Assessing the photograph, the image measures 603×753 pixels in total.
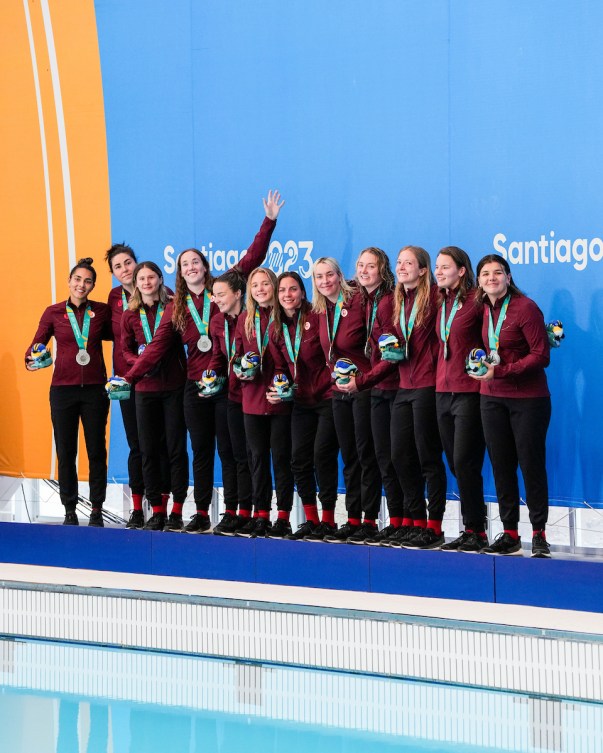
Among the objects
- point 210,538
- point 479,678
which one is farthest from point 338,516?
point 479,678

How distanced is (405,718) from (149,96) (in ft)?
15.6

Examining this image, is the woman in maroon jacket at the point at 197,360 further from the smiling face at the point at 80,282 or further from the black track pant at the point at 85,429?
the smiling face at the point at 80,282

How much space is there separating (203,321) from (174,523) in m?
1.16

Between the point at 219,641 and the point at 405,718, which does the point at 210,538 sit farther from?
the point at 405,718

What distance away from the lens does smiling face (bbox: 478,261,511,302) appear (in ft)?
19.2

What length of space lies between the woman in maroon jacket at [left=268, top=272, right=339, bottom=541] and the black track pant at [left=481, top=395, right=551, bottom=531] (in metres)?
1.00

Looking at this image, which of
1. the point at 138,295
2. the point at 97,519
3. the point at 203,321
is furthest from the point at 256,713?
the point at 138,295

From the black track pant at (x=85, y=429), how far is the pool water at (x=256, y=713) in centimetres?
195

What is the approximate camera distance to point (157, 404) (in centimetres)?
717

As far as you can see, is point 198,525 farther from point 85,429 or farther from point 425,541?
point 425,541

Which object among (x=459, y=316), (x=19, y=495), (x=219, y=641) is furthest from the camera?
(x=19, y=495)

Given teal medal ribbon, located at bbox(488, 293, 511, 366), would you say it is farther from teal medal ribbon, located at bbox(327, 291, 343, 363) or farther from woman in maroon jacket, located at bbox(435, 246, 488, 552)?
teal medal ribbon, located at bbox(327, 291, 343, 363)

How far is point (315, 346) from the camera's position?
21.8 feet

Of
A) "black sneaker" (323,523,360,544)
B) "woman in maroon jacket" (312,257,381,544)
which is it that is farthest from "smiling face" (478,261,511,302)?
"black sneaker" (323,523,360,544)
